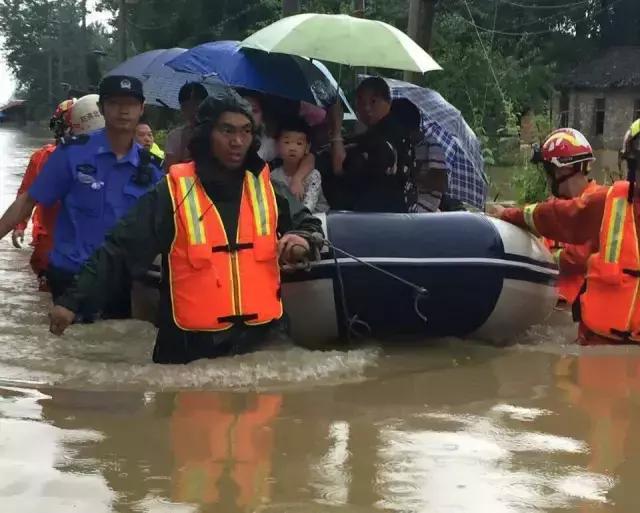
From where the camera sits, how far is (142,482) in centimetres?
325

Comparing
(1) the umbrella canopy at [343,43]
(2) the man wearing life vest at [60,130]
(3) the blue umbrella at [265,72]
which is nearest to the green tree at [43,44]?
(2) the man wearing life vest at [60,130]

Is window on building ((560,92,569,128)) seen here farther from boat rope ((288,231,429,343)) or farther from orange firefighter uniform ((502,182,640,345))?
boat rope ((288,231,429,343))

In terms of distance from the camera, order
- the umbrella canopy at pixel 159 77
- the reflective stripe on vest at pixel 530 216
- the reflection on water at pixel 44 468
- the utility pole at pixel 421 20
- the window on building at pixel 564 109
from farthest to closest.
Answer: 1. the window on building at pixel 564 109
2. the utility pole at pixel 421 20
3. the umbrella canopy at pixel 159 77
4. the reflective stripe on vest at pixel 530 216
5. the reflection on water at pixel 44 468

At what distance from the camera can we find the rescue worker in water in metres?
4.50

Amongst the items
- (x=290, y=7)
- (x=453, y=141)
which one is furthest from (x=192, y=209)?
(x=290, y=7)

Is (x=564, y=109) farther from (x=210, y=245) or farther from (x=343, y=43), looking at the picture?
(x=210, y=245)

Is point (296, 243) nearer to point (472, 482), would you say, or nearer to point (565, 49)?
point (472, 482)

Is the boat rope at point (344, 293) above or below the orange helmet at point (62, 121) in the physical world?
below

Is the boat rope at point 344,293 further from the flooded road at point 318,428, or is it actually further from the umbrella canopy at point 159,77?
the umbrella canopy at point 159,77

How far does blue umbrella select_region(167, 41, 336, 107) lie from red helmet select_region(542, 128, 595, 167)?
159 centimetres

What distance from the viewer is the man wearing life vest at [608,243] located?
16.7ft

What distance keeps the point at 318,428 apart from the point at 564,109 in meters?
40.1

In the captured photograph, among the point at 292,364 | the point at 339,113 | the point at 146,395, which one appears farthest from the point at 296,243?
the point at 339,113

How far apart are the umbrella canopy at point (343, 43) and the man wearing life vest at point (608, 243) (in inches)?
55.2
